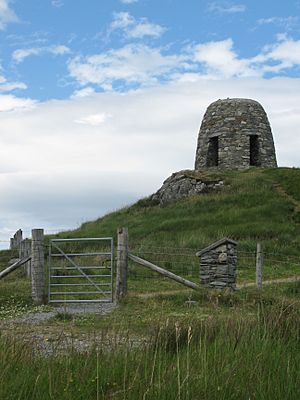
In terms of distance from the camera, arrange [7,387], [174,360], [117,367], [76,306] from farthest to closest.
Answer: [76,306]
[174,360]
[117,367]
[7,387]

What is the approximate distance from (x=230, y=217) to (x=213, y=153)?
10125 mm

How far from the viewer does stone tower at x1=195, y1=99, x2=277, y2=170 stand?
3303cm

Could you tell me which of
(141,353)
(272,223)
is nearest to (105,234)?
(272,223)

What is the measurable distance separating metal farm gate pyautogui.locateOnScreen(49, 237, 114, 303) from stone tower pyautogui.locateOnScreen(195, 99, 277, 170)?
40.3 feet

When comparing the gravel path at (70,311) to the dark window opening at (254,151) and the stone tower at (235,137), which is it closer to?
the stone tower at (235,137)

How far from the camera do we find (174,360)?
5023mm

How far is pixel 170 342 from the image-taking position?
18.7 feet

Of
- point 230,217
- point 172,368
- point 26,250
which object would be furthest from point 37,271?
point 230,217

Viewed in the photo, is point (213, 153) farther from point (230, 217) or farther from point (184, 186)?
point (230, 217)

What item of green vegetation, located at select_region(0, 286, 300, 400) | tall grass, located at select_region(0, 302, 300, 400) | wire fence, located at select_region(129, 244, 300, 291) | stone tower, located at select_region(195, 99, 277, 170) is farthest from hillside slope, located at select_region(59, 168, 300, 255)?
tall grass, located at select_region(0, 302, 300, 400)

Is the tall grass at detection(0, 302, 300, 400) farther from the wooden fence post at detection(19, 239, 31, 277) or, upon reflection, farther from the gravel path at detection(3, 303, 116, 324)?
the wooden fence post at detection(19, 239, 31, 277)

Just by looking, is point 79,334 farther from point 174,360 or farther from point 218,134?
point 218,134

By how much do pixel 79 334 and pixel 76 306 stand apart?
178 inches

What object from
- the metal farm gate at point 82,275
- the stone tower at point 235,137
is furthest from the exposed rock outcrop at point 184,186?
the metal farm gate at point 82,275
